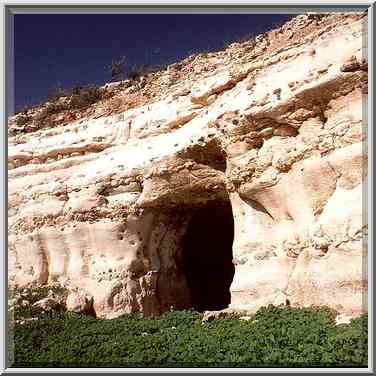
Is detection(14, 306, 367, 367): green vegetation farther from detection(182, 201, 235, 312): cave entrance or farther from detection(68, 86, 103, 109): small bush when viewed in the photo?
detection(68, 86, 103, 109): small bush

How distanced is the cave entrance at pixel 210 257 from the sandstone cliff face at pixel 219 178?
50 cm

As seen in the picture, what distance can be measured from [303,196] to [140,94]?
553 centimetres

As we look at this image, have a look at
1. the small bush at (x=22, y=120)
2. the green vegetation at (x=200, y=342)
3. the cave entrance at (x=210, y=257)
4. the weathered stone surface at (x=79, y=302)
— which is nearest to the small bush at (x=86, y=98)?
the small bush at (x=22, y=120)

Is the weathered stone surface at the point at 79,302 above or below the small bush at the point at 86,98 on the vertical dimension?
below

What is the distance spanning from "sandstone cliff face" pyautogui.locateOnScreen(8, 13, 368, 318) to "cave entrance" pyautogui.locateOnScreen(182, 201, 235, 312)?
0.50 m

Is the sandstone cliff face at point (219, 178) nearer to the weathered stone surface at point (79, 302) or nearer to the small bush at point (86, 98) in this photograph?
the weathered stone surface at point (79, 302)

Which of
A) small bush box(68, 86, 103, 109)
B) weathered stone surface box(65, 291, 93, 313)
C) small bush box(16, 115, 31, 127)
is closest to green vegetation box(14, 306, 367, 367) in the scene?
weathered stone surface box(65, 291, 93, 313)

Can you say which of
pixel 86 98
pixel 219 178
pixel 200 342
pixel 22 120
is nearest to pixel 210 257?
pixel 219 178

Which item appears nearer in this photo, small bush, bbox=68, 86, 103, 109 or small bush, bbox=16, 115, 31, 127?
small bush, bbox=68, 86, 103, 109

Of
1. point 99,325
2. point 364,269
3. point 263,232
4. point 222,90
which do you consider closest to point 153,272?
point 99,325

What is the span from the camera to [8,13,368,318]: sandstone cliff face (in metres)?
8.58

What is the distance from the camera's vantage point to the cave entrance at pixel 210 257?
14.5 meters

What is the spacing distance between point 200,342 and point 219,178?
13.2ft

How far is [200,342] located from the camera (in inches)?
320
